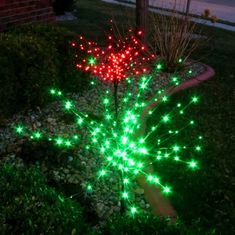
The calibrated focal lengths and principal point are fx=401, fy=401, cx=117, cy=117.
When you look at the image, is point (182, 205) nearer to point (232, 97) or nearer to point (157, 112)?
point (157, 112)

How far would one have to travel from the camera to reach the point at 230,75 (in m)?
9.52

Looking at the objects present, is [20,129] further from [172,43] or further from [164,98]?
[172,43]

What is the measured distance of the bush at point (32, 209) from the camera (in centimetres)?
311

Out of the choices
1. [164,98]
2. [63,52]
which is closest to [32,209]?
[63,52]

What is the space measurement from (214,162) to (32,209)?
315 cm

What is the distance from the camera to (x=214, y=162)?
18.6 feet

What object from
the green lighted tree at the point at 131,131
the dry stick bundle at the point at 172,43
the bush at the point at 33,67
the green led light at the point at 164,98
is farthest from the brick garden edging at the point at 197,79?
the bush at the point at 33,67

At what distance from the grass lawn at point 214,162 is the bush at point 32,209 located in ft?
3.82

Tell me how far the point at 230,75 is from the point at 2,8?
5455 mm

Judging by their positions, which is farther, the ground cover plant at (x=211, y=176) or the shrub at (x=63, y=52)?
the shrub at (x=63, y=52)

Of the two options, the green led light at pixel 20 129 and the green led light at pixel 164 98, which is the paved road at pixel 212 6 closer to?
the green led light at pixel 164 98

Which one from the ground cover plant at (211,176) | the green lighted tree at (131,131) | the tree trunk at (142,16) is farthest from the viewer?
the tree trunk at (142,16)

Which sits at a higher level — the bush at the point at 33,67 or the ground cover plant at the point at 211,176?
the bush at the point at 33,67

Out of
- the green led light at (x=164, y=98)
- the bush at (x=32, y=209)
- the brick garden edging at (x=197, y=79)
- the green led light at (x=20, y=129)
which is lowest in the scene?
the brick garden edging at (x=197, y=79)
